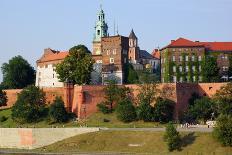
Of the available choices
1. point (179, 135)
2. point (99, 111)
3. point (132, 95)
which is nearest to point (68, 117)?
point (99, 111)

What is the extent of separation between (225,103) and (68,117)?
18927 mm

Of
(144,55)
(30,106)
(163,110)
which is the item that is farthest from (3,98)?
(144,55)

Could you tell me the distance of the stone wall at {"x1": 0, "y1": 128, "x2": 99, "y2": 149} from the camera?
60.8 meters

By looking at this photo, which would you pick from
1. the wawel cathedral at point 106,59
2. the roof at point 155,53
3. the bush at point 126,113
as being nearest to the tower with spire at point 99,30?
the wawel cathedral at point 106,59

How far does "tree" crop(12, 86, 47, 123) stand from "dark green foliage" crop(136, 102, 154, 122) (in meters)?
13.3

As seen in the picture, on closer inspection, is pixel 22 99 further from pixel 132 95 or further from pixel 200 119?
pixel 200 119

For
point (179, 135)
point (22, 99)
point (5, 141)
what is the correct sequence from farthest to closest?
point (22, 99) < point (5, 141) < point (179, 135)

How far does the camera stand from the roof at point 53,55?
95.6 m

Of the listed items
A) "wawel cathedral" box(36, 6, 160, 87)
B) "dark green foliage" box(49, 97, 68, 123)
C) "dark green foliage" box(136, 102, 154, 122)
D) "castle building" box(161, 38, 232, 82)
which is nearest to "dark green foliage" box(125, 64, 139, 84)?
"wawel cathedral" box(36, 6, 160, 87)

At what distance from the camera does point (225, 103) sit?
63.3 meters

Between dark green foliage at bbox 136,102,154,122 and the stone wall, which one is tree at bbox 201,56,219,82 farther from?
the stone wall

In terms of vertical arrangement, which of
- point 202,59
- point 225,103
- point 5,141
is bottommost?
point 5,141

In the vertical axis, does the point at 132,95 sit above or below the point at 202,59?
below

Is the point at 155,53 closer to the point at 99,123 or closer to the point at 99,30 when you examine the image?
the point at 99,30
